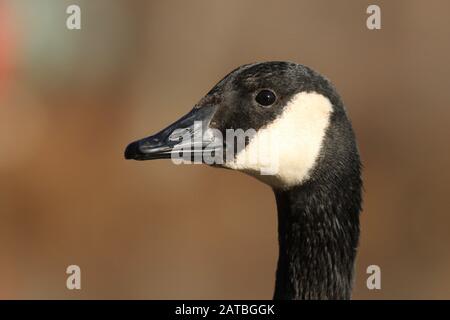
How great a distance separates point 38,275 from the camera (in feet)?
32.9

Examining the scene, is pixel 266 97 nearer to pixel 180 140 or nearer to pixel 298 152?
pixel 298 152

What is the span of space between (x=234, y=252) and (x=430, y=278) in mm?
2410

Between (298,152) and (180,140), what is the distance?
22.5 inches

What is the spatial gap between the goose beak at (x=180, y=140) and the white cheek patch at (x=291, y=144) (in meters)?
0.18

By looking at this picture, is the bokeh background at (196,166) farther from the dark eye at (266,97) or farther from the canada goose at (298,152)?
the dark eye at (266,97)

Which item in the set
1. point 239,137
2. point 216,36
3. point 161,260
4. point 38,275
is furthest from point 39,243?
point 239,137

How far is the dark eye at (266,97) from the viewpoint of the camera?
3947 millimetres

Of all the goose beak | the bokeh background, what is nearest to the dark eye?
the goose beak

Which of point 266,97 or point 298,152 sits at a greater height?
point 266,97

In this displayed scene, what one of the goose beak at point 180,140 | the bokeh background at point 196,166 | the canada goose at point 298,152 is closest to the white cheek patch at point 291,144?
the canada goose at point 298,152

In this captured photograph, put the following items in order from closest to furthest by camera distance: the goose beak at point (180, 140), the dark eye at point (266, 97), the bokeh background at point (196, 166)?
the goose beak at point (180, 140) → the dark eye at point (266, 97) → the bokeh background at point (196, 166)

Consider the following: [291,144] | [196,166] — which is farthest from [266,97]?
[196,166]

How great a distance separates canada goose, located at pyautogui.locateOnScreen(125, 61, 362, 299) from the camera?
3889 mm

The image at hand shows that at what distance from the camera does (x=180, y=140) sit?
12.8ft
